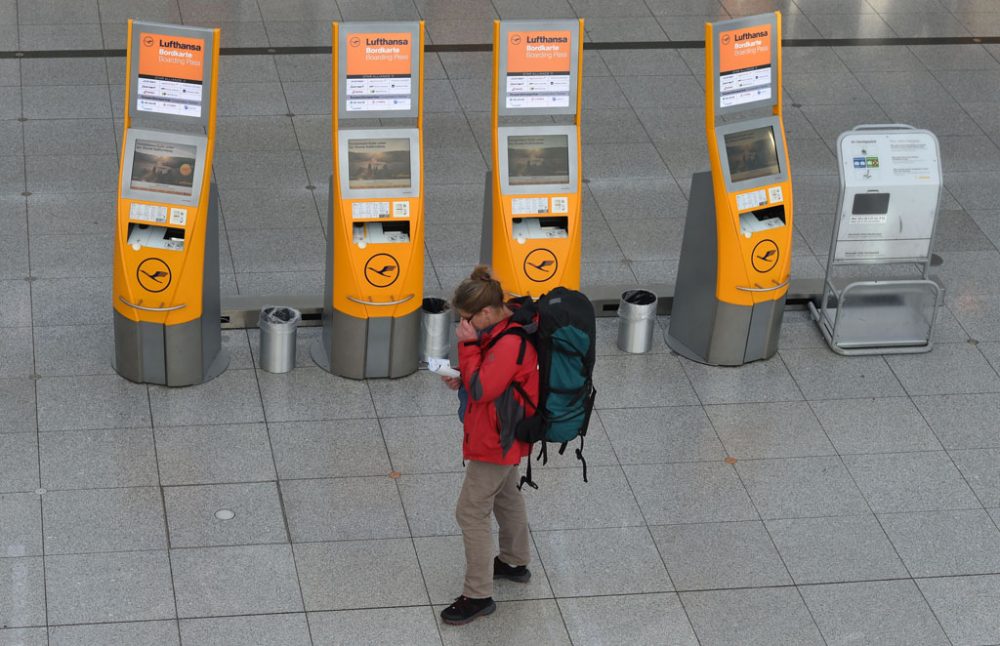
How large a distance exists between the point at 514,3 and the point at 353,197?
6225 millimetres

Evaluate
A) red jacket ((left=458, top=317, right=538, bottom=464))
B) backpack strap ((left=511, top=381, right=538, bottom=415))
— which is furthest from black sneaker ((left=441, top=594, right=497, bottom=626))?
backpack strap ((left=511, top=381, right=538, bottom=415))

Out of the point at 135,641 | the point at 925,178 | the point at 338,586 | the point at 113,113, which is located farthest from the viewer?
the point at 113,113

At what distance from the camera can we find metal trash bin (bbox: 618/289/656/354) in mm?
8523

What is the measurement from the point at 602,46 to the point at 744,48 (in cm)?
487

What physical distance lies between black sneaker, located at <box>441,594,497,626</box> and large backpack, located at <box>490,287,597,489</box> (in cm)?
89

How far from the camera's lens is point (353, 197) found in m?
7.76

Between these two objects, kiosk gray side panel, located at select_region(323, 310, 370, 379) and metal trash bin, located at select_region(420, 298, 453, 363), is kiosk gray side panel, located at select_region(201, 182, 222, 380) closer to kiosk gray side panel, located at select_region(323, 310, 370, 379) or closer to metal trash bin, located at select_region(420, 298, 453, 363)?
kiosk gray side panel, located at select_region(323, 310, 370, 379)

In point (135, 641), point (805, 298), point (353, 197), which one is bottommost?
point (135, 641)

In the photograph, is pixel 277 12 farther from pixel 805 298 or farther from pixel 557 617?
pixel 557 617

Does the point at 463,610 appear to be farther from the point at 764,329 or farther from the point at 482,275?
the point at 764,329

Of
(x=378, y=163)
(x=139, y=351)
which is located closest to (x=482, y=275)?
(x=378, y=163)

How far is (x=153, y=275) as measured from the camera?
768cm

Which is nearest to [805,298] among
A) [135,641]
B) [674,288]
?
[674,288]

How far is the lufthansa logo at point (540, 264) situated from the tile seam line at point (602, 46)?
15.8ft
